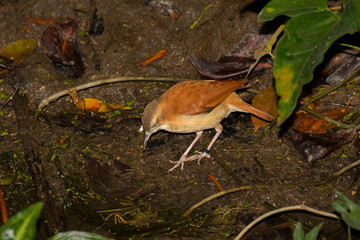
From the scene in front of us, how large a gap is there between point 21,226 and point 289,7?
7.79 feet

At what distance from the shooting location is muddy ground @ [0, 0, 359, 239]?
14.5 ft

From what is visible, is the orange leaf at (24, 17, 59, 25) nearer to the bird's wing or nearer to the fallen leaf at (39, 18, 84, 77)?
the fallen leaf at (39, 18, 84, 77)

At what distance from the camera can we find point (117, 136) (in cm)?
521

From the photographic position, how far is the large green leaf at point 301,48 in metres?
2.80

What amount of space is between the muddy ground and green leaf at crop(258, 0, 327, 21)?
2.08m

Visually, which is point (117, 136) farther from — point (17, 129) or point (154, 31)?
point (154, 31)

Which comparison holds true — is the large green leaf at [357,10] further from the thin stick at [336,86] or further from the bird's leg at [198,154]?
the bird's leg at [198,154]

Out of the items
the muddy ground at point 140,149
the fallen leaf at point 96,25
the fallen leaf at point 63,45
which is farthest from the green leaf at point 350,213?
the fallen leaf at point 96,25

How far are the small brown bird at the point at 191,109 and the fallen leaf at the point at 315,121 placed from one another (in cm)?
42

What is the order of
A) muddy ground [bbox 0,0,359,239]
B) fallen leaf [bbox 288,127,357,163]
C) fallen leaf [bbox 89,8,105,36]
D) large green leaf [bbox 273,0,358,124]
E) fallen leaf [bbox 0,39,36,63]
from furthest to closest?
1. fallen leaf [bbox 89,8,105,36]
2. fallen leaf [bbox 0,39,36,63]
3. fallen leaf [bbox 288,127,357,163]
4. muddy ground [bbox 0,0,359,239]
5. large green leaf [bbox 273,0,358,124]

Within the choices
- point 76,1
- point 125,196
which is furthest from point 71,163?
point 76,1

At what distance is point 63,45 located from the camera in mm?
5562

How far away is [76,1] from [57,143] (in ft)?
7.01

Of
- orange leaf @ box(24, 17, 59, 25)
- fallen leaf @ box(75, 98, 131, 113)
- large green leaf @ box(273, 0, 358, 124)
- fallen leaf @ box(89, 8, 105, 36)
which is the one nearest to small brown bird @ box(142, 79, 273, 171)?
fallen leaf @ box(75, 98, 131, 113)
